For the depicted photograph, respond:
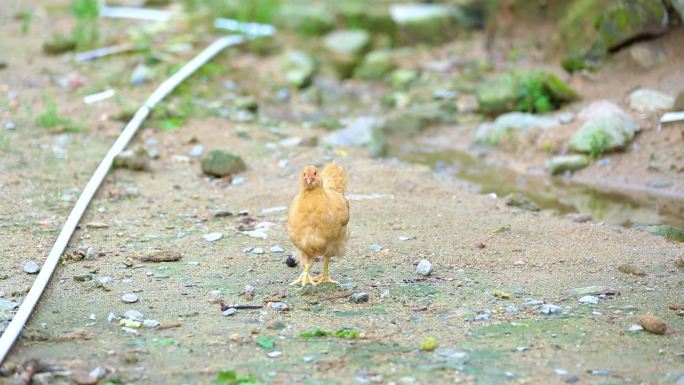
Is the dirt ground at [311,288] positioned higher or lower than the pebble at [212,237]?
higher

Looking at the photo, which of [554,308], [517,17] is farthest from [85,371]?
[517,17]

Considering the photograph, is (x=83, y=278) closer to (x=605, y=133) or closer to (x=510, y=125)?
(x=605, y=133)

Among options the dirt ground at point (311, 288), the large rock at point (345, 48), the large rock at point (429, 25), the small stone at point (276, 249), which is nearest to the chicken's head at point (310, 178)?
the dirt ground at point (311, 288)

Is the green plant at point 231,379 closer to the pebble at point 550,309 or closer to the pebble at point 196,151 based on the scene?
the pebble at point 550,309

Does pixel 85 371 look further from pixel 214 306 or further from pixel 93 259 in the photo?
pixel 93 259

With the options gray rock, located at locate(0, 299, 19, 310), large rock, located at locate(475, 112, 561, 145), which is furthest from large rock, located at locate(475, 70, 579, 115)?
gray rock, located at locate(0, 299, 19, 310)

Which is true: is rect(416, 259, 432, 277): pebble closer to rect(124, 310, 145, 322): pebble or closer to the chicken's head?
the chicken's head
